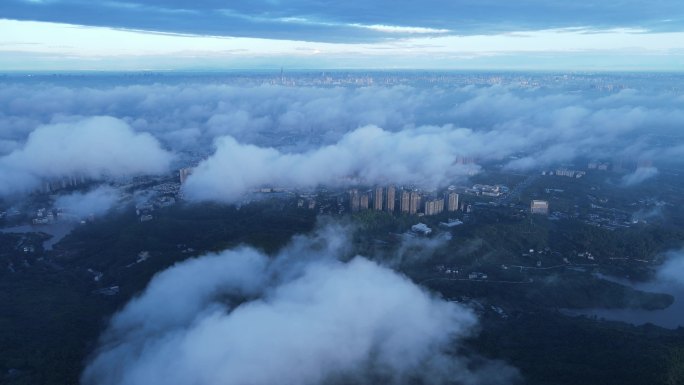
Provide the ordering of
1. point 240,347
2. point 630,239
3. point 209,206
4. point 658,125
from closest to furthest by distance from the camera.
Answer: point 240,347 → point 630,239 → point 209,206 → point 658,125

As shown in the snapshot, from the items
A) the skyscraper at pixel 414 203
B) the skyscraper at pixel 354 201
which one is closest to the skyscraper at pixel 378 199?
the skyscraper at pixel 354 201

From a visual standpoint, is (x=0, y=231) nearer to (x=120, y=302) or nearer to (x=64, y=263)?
(x=64, y=263)

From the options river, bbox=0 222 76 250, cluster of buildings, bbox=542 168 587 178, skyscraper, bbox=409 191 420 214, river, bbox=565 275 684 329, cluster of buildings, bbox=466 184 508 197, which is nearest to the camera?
river, bbox=565 275 684 329

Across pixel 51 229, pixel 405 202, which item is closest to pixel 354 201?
pixel 405 202

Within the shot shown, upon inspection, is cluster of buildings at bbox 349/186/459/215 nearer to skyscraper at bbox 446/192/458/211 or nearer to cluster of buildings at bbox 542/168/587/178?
skyscraper at bbox 446/192/458/211

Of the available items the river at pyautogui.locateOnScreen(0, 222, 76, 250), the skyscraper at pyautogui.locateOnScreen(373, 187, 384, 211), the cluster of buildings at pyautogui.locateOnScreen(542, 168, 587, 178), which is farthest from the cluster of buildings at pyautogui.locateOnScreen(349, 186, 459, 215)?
the river at pyautogui.locateOnScreen(0, 222, 76, 250)

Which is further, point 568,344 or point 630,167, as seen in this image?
point 630,167

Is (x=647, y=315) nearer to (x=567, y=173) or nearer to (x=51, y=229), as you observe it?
(x=567, y=173)

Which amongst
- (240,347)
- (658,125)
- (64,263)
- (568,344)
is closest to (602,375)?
(568,344)

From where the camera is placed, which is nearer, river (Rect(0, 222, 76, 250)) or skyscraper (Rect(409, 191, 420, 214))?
river (Rect(0, 222, 76, 250))
